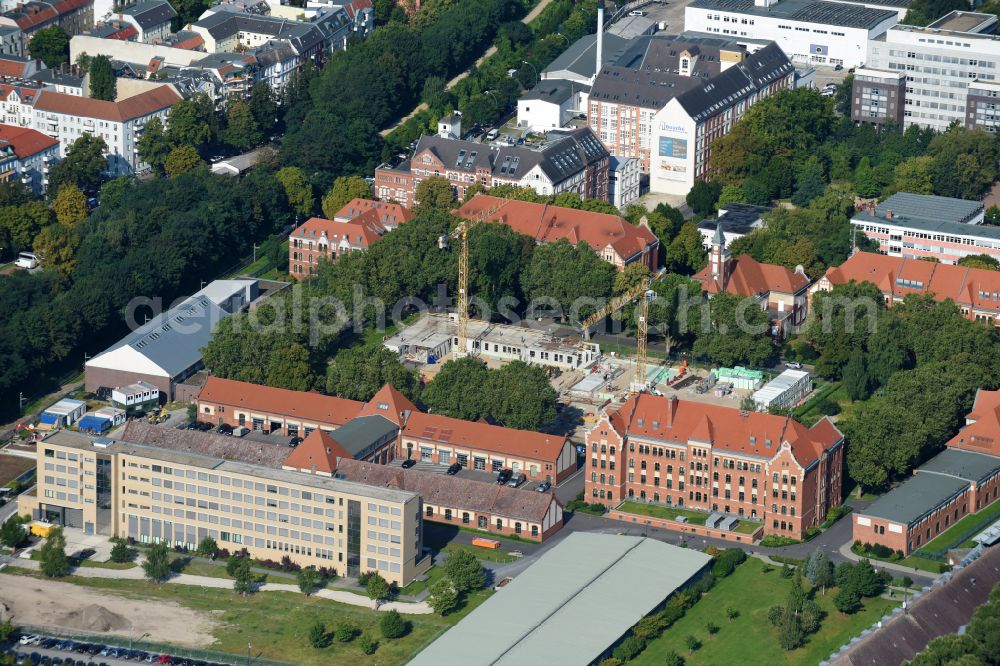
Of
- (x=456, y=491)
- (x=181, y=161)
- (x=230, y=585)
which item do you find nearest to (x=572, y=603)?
(x=456, y=491)

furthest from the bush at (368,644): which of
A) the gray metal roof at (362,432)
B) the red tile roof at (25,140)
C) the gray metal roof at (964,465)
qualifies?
the red tile roof at (25,140)

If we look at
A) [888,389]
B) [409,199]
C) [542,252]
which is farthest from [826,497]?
[409,199]

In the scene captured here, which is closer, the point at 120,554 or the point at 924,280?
the point at 120,554

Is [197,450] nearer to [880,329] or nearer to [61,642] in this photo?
[61,642]

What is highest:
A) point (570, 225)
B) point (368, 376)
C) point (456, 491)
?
point (570, 225)

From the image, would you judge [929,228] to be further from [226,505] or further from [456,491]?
[226,505]

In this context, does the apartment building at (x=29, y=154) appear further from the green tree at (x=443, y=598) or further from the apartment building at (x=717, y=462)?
the green tree at (x=443, y=598)
